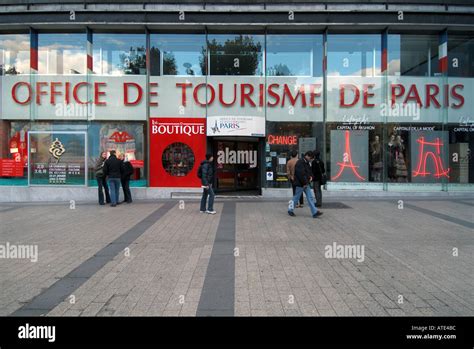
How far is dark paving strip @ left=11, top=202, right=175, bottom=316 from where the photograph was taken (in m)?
4.06

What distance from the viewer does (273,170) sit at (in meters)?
14.0

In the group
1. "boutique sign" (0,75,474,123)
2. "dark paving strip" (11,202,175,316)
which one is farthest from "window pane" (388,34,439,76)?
"dark paving strip" (11,202,175,316)

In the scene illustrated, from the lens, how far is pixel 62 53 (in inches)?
558

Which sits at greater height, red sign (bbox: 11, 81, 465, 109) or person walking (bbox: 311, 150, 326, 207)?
red sign (bbox: 11, 81, 465, 109)

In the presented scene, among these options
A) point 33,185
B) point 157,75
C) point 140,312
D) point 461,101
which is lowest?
point 140,312

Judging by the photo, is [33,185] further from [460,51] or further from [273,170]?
[460,51]

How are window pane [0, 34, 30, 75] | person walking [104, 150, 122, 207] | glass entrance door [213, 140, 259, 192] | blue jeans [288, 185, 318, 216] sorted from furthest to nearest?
glass entrance door [213, 140, 259, 192], window pane [0, 34, 30, 75], person walking [104, 150, 122, 207], blue jeans [288, 185, 318, 216]

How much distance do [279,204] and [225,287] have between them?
7.49 m

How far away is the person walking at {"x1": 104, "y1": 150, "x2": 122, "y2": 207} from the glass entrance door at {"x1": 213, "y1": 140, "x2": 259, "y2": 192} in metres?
4.23

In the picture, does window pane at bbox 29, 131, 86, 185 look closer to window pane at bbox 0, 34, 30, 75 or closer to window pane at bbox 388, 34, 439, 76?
window pane at bbox 0, 34, 30, 75

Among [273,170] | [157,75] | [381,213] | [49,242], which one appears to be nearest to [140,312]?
[49,242]

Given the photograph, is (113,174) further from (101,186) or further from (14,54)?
(14,54)

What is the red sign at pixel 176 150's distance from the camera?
1391 cm

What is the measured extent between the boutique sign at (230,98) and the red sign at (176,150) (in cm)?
45
